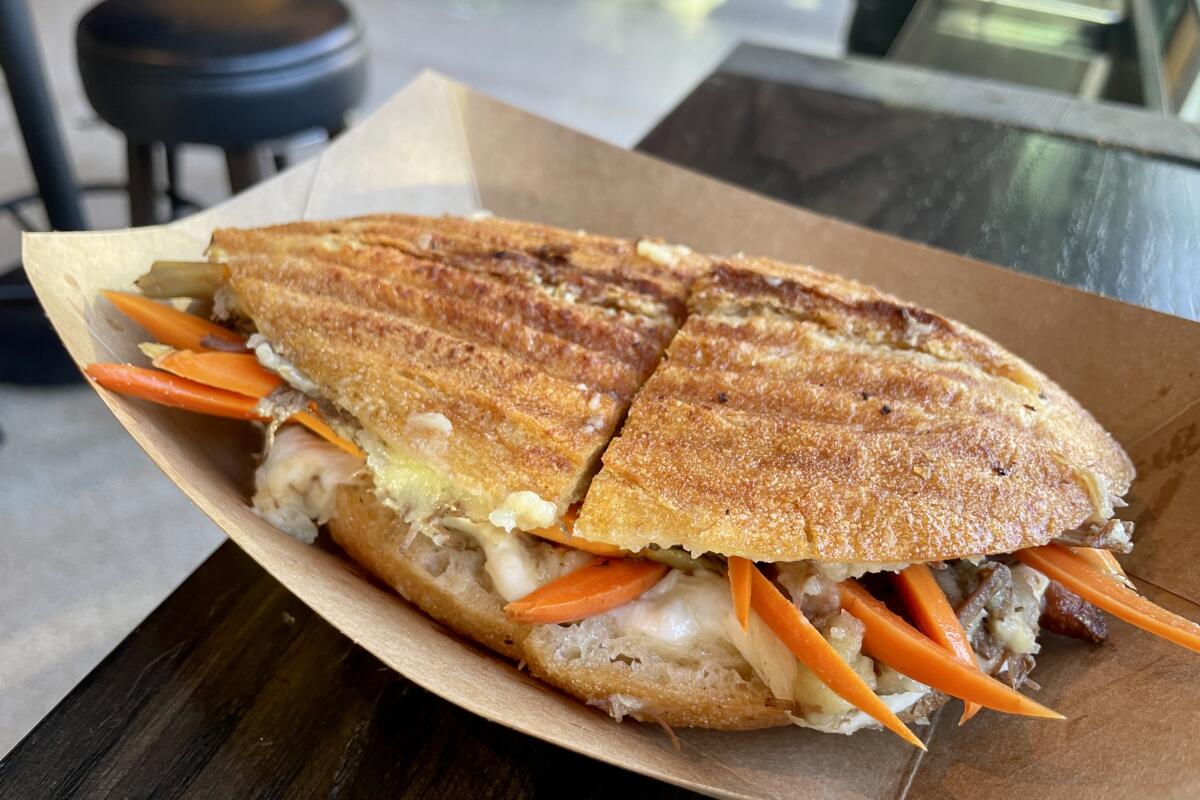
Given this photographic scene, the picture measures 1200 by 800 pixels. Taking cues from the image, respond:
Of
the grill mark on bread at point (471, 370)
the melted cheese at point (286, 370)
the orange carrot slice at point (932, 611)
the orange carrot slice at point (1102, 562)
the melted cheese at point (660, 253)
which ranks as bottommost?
the orange carrot slice at point (932, 611)

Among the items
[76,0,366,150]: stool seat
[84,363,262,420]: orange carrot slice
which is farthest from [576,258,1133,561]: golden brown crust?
[76,0,366,150]: stool seat

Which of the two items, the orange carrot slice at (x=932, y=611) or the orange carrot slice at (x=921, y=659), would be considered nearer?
the orange carrot slice at (x=921, y=659)

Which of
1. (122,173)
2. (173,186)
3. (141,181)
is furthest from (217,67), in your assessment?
(122,173)

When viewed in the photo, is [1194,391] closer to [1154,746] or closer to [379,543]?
[1154,746]

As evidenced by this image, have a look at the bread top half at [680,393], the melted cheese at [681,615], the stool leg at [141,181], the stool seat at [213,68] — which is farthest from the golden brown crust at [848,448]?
the stool leg at [141,181]

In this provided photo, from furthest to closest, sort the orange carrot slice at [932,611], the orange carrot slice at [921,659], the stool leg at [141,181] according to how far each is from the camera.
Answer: the stool leg at [141,181], the orange carrot slice at [932,611], the orange carrot slice at [921,659]

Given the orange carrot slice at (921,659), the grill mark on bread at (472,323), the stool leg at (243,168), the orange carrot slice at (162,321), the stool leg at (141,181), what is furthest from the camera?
the stool leg at (141,181)

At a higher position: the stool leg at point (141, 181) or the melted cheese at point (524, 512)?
the melted cheese at point (524, 512)

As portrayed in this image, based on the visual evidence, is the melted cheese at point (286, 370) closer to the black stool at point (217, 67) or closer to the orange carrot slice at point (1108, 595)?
the orange carrot slice at point (1108, 595)

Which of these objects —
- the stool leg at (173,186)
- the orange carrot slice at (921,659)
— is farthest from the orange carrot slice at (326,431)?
the stool leg at (173,186)
